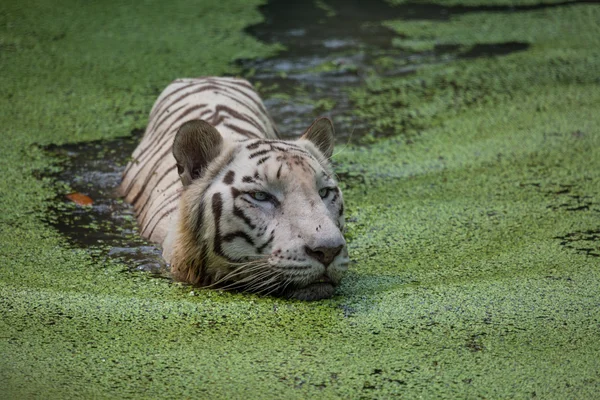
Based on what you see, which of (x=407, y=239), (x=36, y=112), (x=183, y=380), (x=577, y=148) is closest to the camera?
(x=183, y=380)

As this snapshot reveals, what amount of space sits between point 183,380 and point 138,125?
9.78 ft

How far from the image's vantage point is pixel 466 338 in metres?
2.50

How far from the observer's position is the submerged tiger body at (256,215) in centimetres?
263

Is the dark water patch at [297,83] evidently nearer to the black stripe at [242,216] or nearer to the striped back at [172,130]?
the striped back at [172,130]

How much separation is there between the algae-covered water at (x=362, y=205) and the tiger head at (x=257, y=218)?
0.10m

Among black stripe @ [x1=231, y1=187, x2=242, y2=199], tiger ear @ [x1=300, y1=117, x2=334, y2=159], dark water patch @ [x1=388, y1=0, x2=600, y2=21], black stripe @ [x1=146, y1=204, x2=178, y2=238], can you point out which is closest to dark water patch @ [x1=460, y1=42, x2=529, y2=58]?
dark water patch @ [x1=388, y1=0, x2=600, y2=21]

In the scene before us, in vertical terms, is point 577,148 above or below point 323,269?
below

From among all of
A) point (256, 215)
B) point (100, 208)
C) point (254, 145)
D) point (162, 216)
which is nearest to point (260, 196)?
point (256, 215)

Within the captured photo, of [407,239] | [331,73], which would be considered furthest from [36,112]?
[407,239]

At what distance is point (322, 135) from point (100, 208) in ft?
4.21

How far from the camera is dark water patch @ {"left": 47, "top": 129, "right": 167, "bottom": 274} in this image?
3.33 metres

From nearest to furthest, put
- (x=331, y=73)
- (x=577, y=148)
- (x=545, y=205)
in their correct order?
(x=545, y=205), (x=577, y=148), (x=331, y=73)

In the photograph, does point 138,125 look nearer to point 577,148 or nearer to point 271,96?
point 271,96

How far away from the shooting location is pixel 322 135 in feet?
10.4
